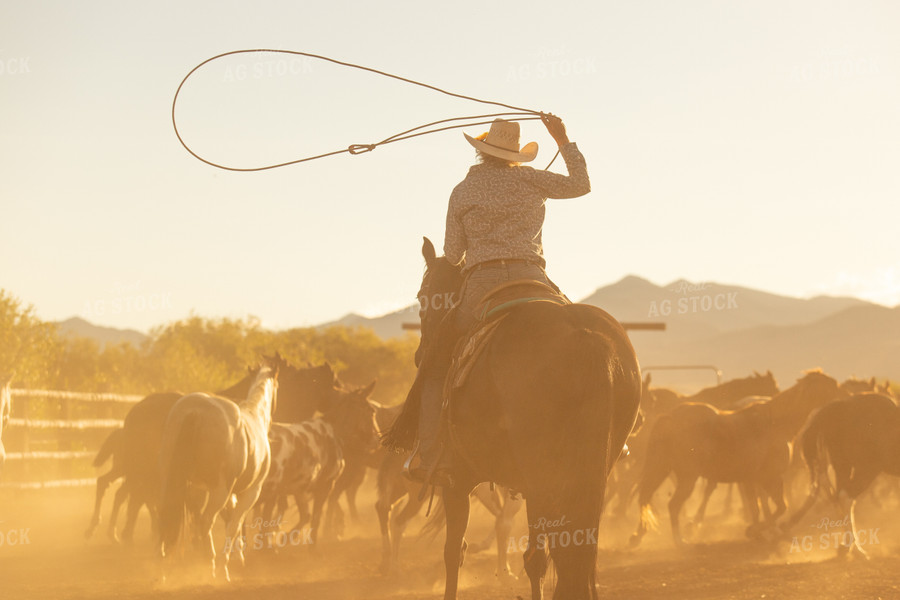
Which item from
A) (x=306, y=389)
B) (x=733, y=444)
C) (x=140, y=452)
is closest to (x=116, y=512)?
(x=140, y=452)

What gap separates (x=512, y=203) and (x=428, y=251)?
3.81 ft

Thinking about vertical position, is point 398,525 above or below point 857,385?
below

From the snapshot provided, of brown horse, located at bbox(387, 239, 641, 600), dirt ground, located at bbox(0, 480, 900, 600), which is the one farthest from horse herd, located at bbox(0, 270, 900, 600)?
dirt ground, located at bbox(0, 480, 900, 600)

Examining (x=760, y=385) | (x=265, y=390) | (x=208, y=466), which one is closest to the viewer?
(x=208, y=466)

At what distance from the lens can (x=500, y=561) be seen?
1208 cm

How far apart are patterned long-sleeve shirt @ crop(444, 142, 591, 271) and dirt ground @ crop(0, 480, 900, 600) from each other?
494 centimetres

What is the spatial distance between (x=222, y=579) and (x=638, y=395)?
7.60 meters

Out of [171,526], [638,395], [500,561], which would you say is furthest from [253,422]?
[638,395]

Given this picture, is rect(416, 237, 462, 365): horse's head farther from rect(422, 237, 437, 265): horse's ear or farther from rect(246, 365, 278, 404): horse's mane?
rect(246, 365, 278, 404): horse's mane

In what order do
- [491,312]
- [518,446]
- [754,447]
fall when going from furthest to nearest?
[754,447] → [491,312] → [518,446]

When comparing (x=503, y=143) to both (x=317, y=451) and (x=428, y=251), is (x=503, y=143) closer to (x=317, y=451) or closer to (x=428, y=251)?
(x=428, y=251)

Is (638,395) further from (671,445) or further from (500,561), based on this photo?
(671,445)

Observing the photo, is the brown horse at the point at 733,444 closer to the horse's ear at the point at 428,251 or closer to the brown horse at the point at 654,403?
the brown horse at the point at 654,403

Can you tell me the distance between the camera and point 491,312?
5.77m
